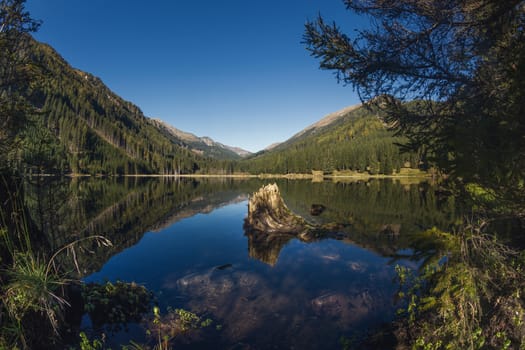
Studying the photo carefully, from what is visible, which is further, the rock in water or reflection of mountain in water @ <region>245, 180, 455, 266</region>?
the rock in water

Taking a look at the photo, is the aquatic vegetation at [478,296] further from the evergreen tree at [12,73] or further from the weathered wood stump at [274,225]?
the weathered wood stump at [274,225]

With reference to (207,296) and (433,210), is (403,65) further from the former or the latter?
(433,210)

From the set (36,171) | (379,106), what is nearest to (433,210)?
(379,106)

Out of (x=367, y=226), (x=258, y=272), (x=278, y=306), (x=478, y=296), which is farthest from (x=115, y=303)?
(x=367, y=226)

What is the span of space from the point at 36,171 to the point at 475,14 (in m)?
15.0

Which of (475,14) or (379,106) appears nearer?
(475,14)

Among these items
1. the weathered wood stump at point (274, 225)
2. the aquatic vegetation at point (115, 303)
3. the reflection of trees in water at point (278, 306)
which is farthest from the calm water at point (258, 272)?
the aquatic vegetation at point (115, 303)

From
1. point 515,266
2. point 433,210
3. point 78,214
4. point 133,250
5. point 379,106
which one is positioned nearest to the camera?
point 515,266

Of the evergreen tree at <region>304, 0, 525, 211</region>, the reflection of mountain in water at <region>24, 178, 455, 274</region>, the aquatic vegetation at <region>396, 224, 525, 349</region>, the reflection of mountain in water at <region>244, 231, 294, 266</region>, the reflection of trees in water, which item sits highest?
the evergreen tree at <region>304, 0, 525, 211</region>

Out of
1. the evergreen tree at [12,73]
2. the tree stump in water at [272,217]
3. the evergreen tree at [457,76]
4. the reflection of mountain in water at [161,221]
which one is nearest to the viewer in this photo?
the evergreen tree at [457,76]

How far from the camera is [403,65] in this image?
775 cm

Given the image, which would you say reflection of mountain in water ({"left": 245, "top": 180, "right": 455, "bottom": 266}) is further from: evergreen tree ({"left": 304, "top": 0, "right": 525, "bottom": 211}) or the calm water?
evergreen tree ({"left": 304, "top": 0, "right": 525, "bottom": 211})

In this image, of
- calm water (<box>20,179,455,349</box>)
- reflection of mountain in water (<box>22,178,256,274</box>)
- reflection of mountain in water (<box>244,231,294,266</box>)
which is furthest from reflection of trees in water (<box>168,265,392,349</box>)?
reflection of mountain in water (<box>22,178,256,274</box>)

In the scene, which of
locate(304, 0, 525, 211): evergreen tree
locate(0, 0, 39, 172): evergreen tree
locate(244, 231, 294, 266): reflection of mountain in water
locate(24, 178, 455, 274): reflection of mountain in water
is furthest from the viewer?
locate(244, 231, 294, 266): reflection of mountain in water
